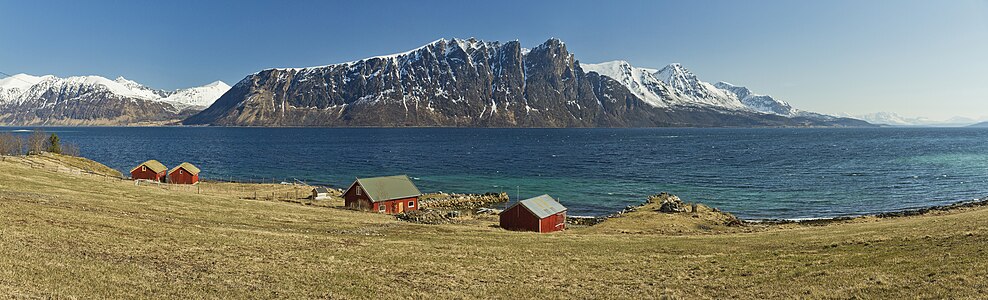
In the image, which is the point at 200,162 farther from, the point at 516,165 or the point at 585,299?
the point at 585,299

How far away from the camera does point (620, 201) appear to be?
267ft

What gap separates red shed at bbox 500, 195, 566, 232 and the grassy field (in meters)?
11.1

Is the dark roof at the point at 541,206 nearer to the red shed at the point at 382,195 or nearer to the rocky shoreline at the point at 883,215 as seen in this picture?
the red shed at the point at 382,195

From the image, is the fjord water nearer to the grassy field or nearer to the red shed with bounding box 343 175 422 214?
the red shed with bounding box 343 175 422 214

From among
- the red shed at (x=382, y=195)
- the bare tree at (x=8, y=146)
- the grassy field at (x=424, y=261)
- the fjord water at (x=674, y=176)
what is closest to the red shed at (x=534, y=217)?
the grassy field at (x=424, y=261)

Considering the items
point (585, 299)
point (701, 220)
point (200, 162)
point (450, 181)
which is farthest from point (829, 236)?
point (200, 162)

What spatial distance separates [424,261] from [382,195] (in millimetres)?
38012

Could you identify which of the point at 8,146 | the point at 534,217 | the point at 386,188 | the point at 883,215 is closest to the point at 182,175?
the point at 386,188

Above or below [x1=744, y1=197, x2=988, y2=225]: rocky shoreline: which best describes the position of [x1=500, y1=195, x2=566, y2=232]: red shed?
above

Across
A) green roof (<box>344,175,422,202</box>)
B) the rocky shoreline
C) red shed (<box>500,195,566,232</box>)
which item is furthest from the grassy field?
green roof (<box>344,175,422,202</box>)

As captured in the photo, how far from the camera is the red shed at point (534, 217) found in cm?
5381

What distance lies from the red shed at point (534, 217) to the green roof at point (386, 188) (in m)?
16.8

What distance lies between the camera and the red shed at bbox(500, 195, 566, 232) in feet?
177

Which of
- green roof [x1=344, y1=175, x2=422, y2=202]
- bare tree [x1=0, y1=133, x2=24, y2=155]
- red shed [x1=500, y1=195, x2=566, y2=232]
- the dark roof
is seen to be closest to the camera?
red shed [x1=500, y1=195, x2=566, y2=232]
